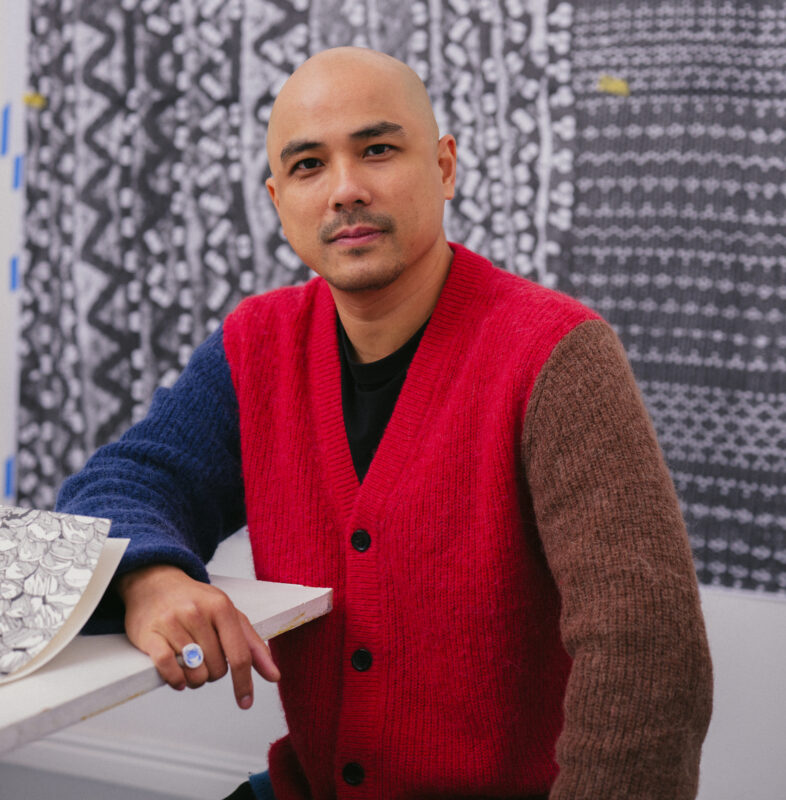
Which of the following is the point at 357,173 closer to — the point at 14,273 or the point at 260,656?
the point at 260,656

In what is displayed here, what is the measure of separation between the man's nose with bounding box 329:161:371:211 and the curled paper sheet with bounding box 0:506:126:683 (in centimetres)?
43

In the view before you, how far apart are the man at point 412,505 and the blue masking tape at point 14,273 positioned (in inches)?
37.0

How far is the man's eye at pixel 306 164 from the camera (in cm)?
105

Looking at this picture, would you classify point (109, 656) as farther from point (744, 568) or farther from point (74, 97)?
point (74, 97)

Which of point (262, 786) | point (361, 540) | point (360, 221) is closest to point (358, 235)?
point (360, 221)

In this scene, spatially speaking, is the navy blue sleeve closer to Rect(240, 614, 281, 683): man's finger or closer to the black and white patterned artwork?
Rect(240, 614, 281, 683): man's finger

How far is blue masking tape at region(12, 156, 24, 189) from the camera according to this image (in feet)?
6.19

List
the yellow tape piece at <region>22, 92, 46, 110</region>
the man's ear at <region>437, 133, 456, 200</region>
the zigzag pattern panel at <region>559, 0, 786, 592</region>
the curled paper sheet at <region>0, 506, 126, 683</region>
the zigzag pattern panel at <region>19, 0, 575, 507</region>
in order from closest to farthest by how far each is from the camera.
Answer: the curled paper sheet at <region>0, 506, 126, 683</region> → the man's ear at <region>437, 133, 456, 200</region> → the zigzag pattern panel at <region>559, 0, 786, 592</region> → the zigzag pattern panel at <region>19, 0, 575, 507</region> → the yellow tape piece at <region>22, 92, 46, 110</region>

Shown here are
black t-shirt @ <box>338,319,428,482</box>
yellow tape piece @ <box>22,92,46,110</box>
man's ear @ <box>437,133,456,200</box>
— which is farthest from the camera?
yellow tape piece @ <box>22,92,46,110</box>

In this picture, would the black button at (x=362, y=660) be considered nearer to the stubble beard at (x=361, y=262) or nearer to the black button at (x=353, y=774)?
A: the black button at (x=353, y=774)

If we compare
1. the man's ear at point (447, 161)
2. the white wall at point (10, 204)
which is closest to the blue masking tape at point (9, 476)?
the white wall at point (10, 204)

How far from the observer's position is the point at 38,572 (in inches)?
31.3

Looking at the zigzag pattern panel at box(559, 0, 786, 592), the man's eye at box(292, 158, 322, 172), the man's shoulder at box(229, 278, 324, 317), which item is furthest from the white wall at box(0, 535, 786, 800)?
the man's eye at box(292, 158, 322, 172)

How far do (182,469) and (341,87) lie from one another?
0.49 meters
